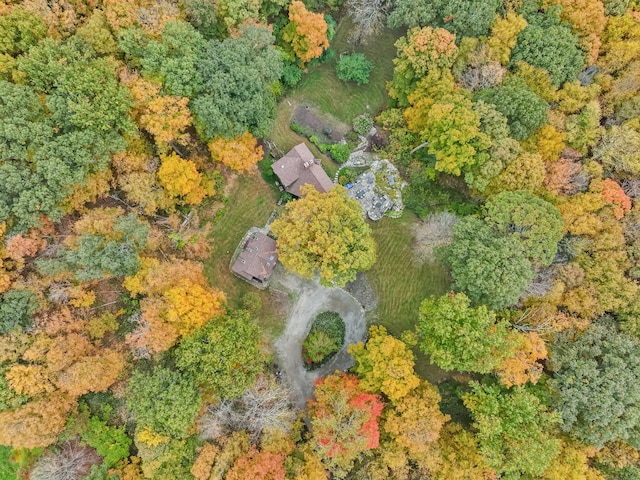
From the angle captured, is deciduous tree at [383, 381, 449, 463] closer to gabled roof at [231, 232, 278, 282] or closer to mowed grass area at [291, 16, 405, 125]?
gabled roof at [231, 232, 278, 282]

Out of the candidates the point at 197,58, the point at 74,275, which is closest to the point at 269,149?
the point at 197,58

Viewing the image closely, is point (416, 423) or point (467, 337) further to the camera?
point (416, 423)

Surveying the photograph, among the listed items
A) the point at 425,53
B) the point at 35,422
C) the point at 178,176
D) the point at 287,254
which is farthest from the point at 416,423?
the point at 425,53

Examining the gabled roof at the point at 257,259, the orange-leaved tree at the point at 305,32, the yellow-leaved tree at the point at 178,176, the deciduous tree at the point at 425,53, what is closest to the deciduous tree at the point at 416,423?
the gabled roof at the point at 257,259

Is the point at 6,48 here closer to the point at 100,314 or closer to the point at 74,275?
the point at 74,275

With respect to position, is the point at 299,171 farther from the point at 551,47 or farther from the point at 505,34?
the point at 551,47

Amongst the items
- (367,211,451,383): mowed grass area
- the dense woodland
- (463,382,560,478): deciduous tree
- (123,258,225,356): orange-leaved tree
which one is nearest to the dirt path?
the dense woodland
